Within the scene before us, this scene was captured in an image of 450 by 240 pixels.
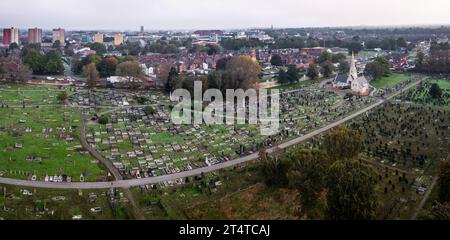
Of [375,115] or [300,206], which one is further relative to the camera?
[375,115]

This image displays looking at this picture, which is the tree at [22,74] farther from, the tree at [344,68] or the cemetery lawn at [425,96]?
the cemetery lawn at [425,96]

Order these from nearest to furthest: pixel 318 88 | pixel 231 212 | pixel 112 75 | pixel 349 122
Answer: pixel 231 212
pixel 349 122
pixel 318 88
pixel 112 75

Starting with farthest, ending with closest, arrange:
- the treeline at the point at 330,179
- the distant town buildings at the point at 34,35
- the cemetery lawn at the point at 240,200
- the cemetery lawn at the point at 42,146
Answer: the distant town buildings at the point at 34,35
the cemetery lawn at the point at 42,146
the cemetery lawn at the point at 240,200
the treeline at the point at 330,179

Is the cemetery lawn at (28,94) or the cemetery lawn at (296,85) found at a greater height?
the cemetery lawn at (296,85)

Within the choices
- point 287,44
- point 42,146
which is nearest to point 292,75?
point 42,146

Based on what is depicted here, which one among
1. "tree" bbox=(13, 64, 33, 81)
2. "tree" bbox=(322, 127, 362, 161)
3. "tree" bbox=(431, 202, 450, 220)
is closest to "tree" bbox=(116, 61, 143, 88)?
"tree" bbox=(13, 64, 33, 81)

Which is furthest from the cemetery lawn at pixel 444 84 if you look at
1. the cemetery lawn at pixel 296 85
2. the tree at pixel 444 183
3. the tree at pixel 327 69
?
the tree at pixel 444 183

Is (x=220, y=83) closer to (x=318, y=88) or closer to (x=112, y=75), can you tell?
(x=318, y=88)

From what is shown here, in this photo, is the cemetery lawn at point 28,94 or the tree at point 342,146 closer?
the tree at point 342,146

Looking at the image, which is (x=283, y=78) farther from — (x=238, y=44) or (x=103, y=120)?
(x=238, y=44)
